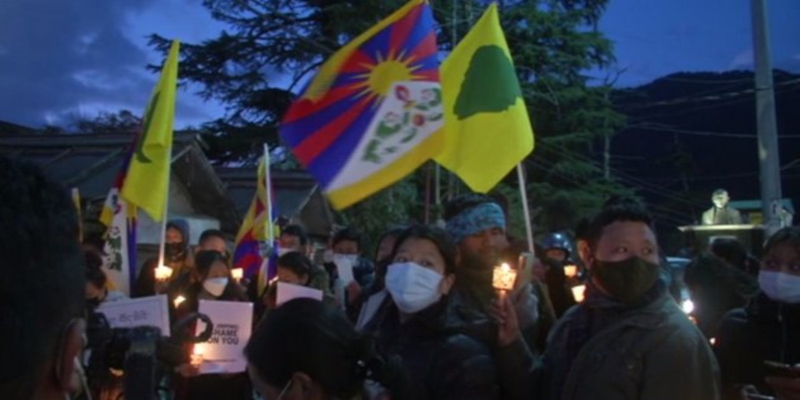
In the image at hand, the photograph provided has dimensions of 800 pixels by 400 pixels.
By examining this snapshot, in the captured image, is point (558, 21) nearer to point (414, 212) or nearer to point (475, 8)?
point (475, 8)

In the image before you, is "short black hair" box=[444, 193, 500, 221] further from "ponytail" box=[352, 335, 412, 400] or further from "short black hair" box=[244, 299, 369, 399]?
"short black hair" box=[244, 299, 369, 399]

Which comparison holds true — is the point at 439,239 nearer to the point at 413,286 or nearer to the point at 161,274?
the point at 413,286

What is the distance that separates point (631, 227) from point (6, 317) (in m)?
2.37

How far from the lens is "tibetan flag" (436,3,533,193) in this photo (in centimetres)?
447

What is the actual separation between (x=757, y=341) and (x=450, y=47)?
19063mm

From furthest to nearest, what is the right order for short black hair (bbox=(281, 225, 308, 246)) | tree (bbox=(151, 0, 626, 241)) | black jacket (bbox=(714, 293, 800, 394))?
tree (bbox=(151, 0, 626, 241)), short black hair (bbox=(281, 225, 308, 246)), black jacket (bbox=(714, 293, 800, 394))

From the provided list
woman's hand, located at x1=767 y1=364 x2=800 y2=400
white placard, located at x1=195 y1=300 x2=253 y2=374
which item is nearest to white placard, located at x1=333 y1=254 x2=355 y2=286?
white placard, located at x1=195 y1=300 x2=253 y2=374

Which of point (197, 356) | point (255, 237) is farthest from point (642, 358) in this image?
point (255, 237)

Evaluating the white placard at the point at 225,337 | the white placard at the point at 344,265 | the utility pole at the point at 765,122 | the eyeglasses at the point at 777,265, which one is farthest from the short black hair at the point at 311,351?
the utility pole at the point at 765,122

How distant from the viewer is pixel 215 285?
5.60 m

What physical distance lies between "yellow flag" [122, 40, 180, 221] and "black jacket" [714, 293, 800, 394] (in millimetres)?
4143

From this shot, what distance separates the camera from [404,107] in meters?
4.48

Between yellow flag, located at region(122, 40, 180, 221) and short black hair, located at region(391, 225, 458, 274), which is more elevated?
yellow flag, located at region(122, 40, 180, 221)

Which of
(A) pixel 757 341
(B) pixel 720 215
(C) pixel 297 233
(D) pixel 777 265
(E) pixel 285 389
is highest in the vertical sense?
(B) pixel 720 215
